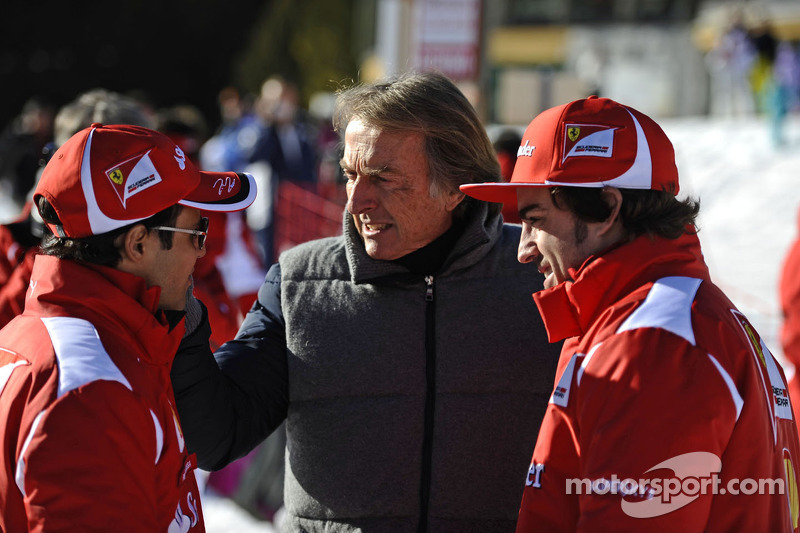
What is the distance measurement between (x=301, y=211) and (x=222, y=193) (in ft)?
26.7

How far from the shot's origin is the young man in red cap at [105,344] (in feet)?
5.57

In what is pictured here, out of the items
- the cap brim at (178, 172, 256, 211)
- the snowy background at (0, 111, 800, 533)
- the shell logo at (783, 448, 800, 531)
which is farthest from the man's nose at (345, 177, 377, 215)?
the snowy background at (0, 111, 800, 533)

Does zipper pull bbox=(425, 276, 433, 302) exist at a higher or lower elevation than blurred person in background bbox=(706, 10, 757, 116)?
higher

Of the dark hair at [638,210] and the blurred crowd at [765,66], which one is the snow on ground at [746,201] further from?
the dark hair at [638,210]

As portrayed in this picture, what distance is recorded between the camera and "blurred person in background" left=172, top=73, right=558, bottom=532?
2.44 m

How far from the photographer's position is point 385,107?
2.55 meters

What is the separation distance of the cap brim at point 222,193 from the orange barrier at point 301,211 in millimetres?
6976

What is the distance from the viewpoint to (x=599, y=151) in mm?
1956

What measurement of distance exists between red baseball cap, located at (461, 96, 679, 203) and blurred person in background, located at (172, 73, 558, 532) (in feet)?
1.90

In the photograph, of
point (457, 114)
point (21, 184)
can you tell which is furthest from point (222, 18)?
point (457, 114)

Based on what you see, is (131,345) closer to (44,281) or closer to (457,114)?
(44,281)

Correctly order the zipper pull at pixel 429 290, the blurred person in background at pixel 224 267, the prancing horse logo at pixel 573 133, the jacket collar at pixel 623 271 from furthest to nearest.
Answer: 1. the blurred person in background at pixel 224 267
2. the zipper pull at pixel 429 290
3. the prancing horse logo at pixel 573 133
4. the jacket collar at pixel 623 271

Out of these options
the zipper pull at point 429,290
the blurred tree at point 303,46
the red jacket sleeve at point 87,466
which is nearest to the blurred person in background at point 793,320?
the zipper pull at point 429,290

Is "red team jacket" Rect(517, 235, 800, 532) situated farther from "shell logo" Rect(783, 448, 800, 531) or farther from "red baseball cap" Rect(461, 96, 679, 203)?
"red baseball cap" Rect(461, 96, 679, 203)
